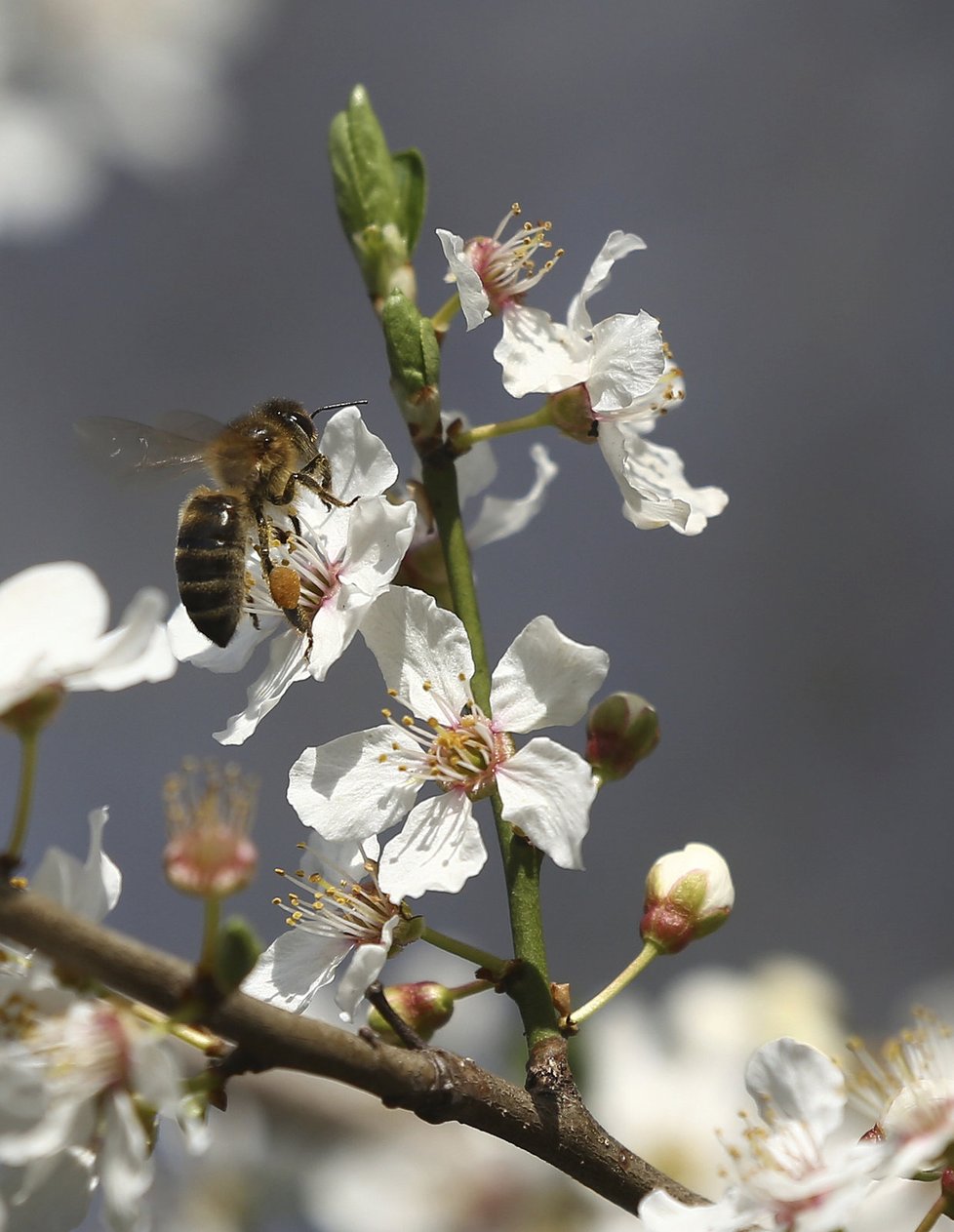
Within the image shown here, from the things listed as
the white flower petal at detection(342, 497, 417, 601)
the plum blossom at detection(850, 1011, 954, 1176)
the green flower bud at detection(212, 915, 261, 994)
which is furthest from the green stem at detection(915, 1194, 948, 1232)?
the white flower petal at detection(342, 497, 417, 601)

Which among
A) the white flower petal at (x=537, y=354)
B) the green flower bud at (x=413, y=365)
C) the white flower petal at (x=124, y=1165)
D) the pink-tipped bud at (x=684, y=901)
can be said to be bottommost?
the white flower petal at (x=124, y=1165)

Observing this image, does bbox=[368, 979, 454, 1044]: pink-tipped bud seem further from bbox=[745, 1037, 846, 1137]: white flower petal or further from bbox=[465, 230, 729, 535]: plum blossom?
bbox=[465, 230, 729, 535]: plum blossom

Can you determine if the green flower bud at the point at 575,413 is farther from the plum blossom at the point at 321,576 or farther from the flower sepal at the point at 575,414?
the plum blossom at the point at 321,576

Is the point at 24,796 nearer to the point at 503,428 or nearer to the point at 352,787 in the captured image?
the point at 352,787

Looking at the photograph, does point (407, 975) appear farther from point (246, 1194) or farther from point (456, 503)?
point (456, 503)

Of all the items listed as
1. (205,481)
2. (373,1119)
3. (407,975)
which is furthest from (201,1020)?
(407,975)

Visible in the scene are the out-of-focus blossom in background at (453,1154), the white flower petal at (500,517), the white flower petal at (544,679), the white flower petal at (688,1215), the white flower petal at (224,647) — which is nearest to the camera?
the white flower petal at (688,1215)

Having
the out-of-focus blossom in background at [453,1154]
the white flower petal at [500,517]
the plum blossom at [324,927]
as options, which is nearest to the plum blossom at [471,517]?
the white flower petal at [500,517]

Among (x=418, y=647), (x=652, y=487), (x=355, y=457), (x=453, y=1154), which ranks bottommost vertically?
(x=453, y=1154)

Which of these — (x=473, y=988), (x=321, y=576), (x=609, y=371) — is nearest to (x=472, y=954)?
(x=473, y=988)
